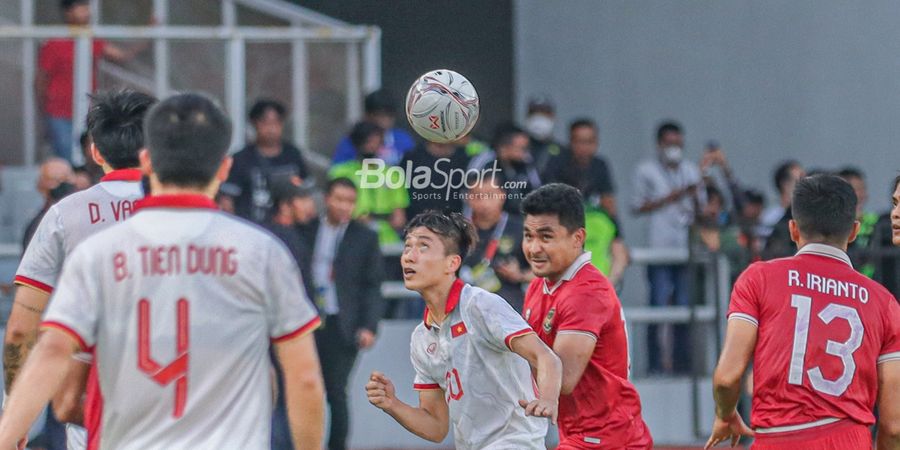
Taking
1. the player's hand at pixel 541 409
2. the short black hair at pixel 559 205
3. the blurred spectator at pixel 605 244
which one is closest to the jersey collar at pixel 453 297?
the short black hair at pixel 559 205

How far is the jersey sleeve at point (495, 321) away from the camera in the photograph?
586cm

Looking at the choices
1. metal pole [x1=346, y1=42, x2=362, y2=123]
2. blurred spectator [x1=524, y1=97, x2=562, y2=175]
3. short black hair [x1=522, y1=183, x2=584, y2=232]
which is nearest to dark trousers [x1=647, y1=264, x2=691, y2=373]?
blurred spectator [x1=524, y1=97, x2=562, y2=175]

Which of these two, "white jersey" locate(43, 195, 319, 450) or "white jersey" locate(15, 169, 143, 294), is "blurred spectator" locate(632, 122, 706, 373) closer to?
"white jersey" locate(15, 169, 143, 294)

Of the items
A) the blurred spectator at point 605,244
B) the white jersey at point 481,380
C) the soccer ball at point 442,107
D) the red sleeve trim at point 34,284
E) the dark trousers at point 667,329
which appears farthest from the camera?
the dark trousers at point 667,329

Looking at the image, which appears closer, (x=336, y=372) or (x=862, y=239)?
(x=336, y=372)

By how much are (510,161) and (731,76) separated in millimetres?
4343

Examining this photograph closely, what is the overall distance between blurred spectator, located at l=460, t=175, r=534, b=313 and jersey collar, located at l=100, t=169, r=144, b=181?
15.3 ft

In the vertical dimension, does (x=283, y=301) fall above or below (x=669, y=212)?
below

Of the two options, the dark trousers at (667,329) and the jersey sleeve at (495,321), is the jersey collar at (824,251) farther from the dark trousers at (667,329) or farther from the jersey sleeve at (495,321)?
the dark trousers at (667,329)

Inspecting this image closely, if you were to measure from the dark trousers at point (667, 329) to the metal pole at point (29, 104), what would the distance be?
5351 mm

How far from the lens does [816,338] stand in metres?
5.85

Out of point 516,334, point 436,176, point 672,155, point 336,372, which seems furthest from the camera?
point 672,155

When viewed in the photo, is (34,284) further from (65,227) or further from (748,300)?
(748,300)

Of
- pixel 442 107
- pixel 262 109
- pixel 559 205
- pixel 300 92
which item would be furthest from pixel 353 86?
pixel 559 205
